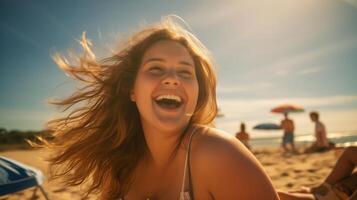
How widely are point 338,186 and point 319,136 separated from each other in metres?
10.1

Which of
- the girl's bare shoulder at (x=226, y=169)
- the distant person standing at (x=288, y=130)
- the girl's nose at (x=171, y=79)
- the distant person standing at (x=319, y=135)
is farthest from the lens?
the distant person standing at (x=288, y=130)

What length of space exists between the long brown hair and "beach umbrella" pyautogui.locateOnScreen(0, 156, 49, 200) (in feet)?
0.76

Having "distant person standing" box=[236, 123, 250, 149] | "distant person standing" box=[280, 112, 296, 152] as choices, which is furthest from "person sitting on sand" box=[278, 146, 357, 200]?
"distant person standing" box=[280, 112, 296, 152]

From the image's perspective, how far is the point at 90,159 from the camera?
3.18 m

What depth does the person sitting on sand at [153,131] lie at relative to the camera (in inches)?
76.3

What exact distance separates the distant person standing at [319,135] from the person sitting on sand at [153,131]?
982 cm

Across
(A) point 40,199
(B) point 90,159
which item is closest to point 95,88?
(B) point 90,159

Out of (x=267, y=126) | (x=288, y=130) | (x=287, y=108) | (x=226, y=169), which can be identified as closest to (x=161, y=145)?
(x=226, y=169)

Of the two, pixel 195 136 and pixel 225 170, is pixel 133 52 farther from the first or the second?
pixel 225 170

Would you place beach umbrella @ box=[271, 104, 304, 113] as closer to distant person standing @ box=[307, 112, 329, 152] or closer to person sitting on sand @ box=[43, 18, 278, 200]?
distant person standing @ box=[307, 112, 329, 152]

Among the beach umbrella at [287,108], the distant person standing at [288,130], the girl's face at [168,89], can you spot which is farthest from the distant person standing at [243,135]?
the girl's face at [168,89]

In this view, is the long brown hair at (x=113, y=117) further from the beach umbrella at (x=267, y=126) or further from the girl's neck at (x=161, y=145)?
the beach umbrella at (x=267, y=126)

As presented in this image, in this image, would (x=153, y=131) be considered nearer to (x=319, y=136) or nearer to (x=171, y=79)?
(x=171, y=79)

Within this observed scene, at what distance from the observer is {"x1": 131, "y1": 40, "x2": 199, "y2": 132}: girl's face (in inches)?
96.5
